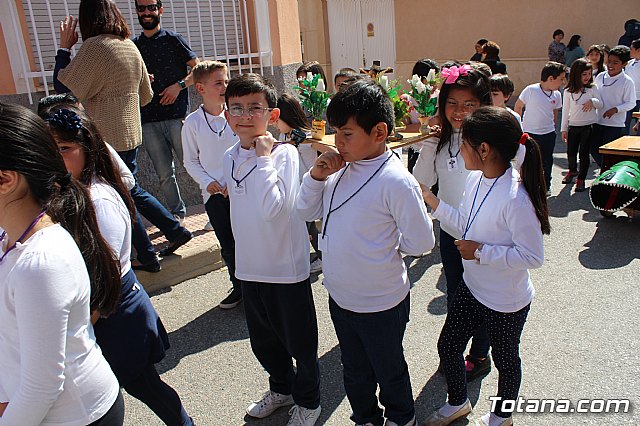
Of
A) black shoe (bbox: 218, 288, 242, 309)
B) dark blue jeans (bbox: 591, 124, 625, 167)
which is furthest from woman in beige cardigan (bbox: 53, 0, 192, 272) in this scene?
dark blue jeans (bbox: 591, 124, 625, 167)

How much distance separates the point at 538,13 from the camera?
1509 centimetres

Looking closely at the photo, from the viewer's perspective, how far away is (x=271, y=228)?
2.69 m

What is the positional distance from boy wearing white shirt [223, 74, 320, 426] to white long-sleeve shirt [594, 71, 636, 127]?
567 centimetres

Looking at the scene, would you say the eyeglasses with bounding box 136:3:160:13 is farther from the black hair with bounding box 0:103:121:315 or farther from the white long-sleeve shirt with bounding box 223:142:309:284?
the black hair with bounding box 0:103:121:315

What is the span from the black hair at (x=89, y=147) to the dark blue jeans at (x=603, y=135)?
20.7 feet

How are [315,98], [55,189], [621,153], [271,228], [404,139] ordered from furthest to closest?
[621,153] → [315,98] → [404,139] → [271,228] → [55,189]

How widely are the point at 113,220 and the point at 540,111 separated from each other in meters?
5.70

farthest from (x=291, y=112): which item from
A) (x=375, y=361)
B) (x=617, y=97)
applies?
(x=617, y=97)

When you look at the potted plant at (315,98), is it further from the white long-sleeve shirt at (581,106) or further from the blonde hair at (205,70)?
the white long-sleeve shirt at (581,106)

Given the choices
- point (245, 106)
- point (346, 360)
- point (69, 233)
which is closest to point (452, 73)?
point (245, 106)

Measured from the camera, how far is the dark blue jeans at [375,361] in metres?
2.45

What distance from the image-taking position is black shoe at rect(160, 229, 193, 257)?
468cm

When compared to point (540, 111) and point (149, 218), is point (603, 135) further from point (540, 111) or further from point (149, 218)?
point (149, 218)

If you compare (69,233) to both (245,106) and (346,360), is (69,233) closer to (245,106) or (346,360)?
(245,106)
